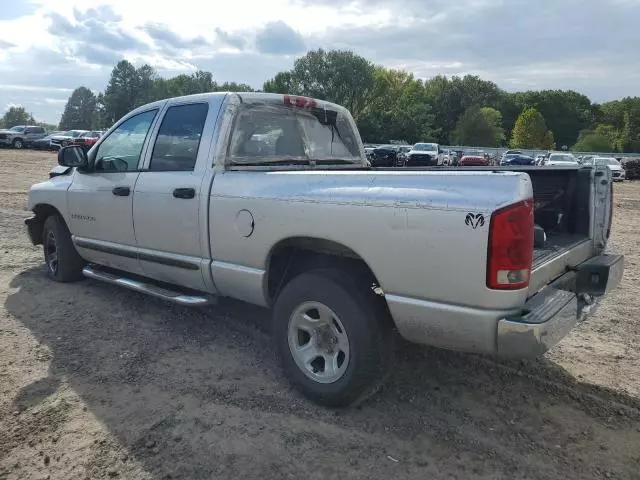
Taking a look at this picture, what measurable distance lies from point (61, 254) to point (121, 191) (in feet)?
5.13

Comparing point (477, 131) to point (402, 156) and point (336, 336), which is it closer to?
point (402, 156)

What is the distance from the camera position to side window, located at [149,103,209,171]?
14.2 ft

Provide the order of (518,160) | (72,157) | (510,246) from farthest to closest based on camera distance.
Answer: (518,160) → (72,157) → (510,246)

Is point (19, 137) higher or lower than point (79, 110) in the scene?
lower

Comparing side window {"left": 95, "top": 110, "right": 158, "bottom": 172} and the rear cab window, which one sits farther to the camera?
side window {"left": 95, "top": 110, "right": 158, "bottom": 172}

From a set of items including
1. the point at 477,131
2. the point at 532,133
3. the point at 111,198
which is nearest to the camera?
the point at 111,198

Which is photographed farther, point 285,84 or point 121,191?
point 285,84

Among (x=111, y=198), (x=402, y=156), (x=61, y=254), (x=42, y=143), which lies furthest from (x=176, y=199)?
(x=42, y=143)

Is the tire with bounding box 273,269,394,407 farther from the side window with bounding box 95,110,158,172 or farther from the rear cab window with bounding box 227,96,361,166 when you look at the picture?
the side window with bounding box 95,110,158,172

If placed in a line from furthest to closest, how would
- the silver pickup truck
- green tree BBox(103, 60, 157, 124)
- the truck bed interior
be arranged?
green tree BBox(103, 60, 157, 124) < the truck bed interior < the silver pickup truck

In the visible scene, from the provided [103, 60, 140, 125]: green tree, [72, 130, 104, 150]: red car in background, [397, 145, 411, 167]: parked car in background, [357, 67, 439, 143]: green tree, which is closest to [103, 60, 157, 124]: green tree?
[103, 60, 140, 125]: green tree

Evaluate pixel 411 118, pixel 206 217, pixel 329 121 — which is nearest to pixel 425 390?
pixel 206 217

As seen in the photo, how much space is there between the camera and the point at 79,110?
12138 centimetres

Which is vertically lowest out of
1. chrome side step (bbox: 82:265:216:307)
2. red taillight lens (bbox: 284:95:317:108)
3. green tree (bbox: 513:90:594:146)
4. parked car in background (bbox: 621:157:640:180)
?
parked car in background (bbox: 621:157:640:180)
